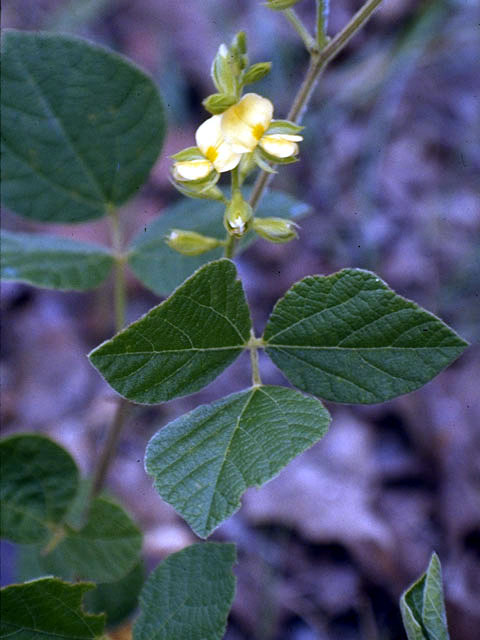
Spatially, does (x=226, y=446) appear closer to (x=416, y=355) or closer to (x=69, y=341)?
(x=416, y=355)

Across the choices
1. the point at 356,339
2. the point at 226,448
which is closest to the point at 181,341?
the point at 226,448

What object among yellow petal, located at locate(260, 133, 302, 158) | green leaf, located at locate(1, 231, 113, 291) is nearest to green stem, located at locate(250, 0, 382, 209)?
yellow petal, located at locate(260, 133, 302, 158)

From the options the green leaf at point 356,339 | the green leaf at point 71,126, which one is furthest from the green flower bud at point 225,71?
the green leaf at point 71,126

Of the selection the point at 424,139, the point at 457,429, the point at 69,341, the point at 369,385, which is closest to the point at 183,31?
the point at 424,139

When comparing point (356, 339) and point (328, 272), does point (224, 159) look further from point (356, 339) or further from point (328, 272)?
point (328, 272)

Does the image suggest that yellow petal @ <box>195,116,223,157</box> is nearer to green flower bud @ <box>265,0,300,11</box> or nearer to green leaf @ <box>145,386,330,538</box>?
green flower bud @ <box>265,0,300,11</box>

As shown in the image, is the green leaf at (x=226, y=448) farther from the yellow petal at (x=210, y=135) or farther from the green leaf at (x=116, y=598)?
the green leaf at (x=116, y=598)
